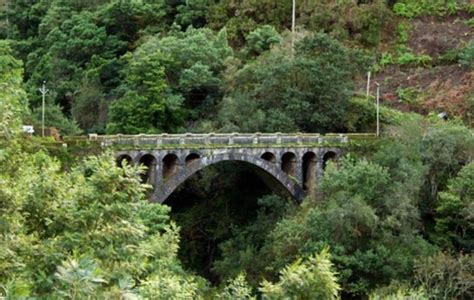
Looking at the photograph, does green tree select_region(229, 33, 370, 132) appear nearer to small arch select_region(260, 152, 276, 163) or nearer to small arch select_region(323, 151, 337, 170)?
small arch select_region(323, 151, 337, 170)

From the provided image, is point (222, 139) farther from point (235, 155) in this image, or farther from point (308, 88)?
point (308, 88)

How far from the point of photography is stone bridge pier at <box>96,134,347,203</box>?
3022 cm

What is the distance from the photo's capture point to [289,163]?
3509 cm

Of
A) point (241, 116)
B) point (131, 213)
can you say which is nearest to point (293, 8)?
point (241, 116)

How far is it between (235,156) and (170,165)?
10.7 ft

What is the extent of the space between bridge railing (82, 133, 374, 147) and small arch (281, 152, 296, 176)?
2.84 feet

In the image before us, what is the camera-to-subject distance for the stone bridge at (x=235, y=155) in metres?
30.1

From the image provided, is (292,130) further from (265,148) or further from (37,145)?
(37,145)

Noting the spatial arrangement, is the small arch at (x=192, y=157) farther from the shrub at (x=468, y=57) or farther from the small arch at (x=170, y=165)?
the shrub at (x=468, y=57)

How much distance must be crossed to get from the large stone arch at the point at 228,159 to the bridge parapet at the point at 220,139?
65cm

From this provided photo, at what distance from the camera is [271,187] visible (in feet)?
119

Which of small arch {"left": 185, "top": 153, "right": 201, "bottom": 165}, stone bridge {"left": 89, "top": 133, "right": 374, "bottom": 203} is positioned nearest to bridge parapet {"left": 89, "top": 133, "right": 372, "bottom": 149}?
stone bridge {"left": 89, "top": 133, "right": 374, "bottom": 203}

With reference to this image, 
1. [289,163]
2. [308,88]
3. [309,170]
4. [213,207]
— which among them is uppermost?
[308,88]

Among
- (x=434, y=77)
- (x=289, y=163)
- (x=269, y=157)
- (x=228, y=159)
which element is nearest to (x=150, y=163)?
(x=228, y=159)
